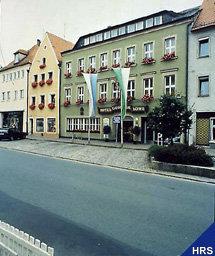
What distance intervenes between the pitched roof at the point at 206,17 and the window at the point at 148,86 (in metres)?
6.00

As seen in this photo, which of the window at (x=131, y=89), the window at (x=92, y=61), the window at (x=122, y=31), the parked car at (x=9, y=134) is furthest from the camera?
the window at (x=92, y=61)

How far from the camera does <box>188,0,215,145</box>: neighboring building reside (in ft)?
85.3

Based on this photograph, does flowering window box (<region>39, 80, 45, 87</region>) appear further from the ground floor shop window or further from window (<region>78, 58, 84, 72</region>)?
the ground floor shop window

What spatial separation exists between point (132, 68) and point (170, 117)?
1529cm

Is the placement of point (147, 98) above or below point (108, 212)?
above

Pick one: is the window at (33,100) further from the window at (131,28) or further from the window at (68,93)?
the window at (131,28)

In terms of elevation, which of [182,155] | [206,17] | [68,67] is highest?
[206,17]

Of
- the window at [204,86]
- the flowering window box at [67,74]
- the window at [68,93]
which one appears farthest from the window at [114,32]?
the window at [204,86]

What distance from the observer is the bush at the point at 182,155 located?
48.8 ft

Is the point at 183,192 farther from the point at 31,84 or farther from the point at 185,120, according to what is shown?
the point at 31,84

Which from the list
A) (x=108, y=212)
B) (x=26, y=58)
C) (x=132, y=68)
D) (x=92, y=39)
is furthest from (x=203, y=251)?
(x=26, y=58)

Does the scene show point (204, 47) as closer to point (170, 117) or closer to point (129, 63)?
point (129, 63)

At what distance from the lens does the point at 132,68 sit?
105ft

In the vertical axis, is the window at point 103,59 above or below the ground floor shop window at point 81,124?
above
